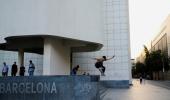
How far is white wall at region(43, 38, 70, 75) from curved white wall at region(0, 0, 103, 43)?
5.23 feet

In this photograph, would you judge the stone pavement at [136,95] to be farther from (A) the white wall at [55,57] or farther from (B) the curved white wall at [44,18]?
(B) the curved white wall at [44,18]

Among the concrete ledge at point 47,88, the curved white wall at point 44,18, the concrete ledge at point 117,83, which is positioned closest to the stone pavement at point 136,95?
the concrete ledge at point 47,88

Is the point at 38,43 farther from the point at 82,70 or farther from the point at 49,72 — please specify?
the point at 82,70

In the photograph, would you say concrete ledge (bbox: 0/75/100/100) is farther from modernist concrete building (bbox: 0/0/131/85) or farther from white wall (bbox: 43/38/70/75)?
white wall (bbox: 43/38/70/75)

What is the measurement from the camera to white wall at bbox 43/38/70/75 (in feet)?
80.7

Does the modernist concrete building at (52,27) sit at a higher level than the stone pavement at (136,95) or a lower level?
higher

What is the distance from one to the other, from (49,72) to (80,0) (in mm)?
6018

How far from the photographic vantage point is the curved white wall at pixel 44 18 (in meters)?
23.3

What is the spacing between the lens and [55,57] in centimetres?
2556

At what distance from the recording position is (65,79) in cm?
1803

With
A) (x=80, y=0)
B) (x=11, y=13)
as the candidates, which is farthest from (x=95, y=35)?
(x=11, y=13)

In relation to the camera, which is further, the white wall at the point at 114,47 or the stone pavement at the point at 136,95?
the white wall at the point at 114,47

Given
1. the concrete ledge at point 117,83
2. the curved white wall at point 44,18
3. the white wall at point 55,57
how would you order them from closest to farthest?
the curved white wall at point 44,18 < the white wall at point 55,57 < the concrete ledge at point 117,83

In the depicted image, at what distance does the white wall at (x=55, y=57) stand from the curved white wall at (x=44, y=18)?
1.60 metres
